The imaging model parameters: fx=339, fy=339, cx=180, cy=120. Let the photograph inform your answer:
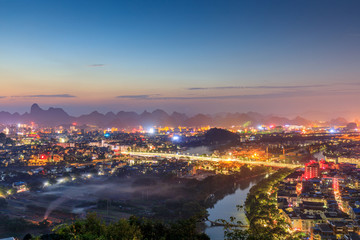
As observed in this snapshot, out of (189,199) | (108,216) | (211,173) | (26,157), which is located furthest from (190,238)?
(26,157)

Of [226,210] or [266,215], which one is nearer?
[266,215]

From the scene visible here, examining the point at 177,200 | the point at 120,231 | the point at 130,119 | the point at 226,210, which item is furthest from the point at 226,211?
the point at 130,119

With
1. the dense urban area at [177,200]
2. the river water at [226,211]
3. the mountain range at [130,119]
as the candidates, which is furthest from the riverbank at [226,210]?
the mountain range at [130,119]

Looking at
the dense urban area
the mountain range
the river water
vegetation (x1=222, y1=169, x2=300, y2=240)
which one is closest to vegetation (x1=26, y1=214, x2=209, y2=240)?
the dense urban area

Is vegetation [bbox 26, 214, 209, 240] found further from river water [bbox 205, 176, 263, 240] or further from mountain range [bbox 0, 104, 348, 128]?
mountain range [bbox 0, 104, 348, 128]

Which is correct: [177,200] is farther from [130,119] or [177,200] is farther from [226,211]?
[130,119]

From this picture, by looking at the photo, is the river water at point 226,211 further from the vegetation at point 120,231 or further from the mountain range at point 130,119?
the mountain range at point 130,119

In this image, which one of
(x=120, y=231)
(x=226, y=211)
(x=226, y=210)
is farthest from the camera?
(x=226, y=210)
